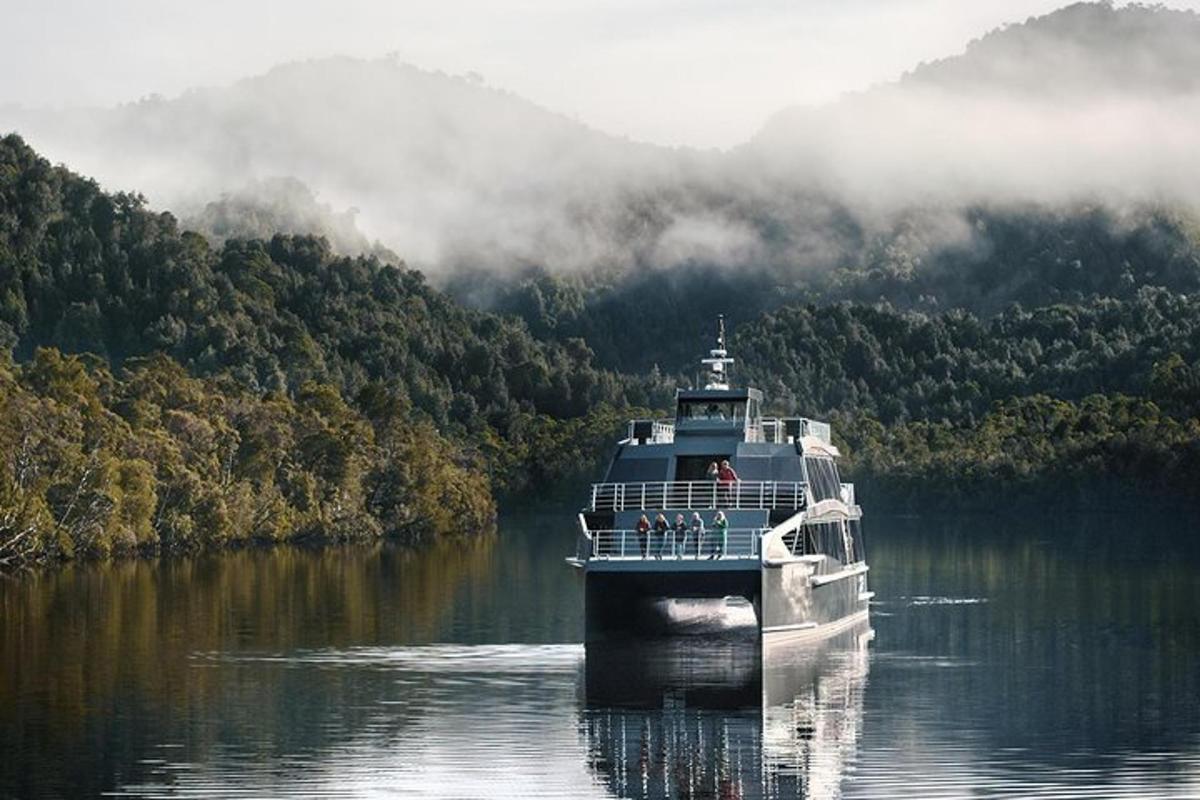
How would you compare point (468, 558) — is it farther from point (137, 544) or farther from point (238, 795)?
point (238, 795)

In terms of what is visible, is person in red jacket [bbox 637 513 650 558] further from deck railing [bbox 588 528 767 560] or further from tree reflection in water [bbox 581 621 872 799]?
tree reflection in water [bbox 581 621 872 799]

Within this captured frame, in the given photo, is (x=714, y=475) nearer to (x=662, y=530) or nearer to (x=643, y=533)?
(x=662, y=530)

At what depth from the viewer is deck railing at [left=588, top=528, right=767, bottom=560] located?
6328 centimetres

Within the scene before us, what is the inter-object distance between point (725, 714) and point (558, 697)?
466cm

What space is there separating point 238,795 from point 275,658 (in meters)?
23.3

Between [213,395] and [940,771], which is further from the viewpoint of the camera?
[213,395]

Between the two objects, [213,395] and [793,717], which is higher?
[213,395]

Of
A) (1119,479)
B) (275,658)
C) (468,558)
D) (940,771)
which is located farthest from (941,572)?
(1119,479)

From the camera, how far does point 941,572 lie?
109875mm

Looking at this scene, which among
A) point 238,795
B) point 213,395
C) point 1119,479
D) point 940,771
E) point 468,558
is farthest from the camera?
point 1119,479

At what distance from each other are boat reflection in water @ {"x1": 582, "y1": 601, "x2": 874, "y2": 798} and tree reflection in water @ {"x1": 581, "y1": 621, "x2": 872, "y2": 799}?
3 cm

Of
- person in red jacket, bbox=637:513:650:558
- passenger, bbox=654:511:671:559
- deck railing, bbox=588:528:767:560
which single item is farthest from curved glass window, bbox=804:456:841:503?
person in red jacket, bbox=637:513:650:558

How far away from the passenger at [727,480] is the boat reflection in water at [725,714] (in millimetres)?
3752

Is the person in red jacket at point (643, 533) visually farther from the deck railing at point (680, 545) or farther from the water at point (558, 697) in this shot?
the water at point (558, 697)
